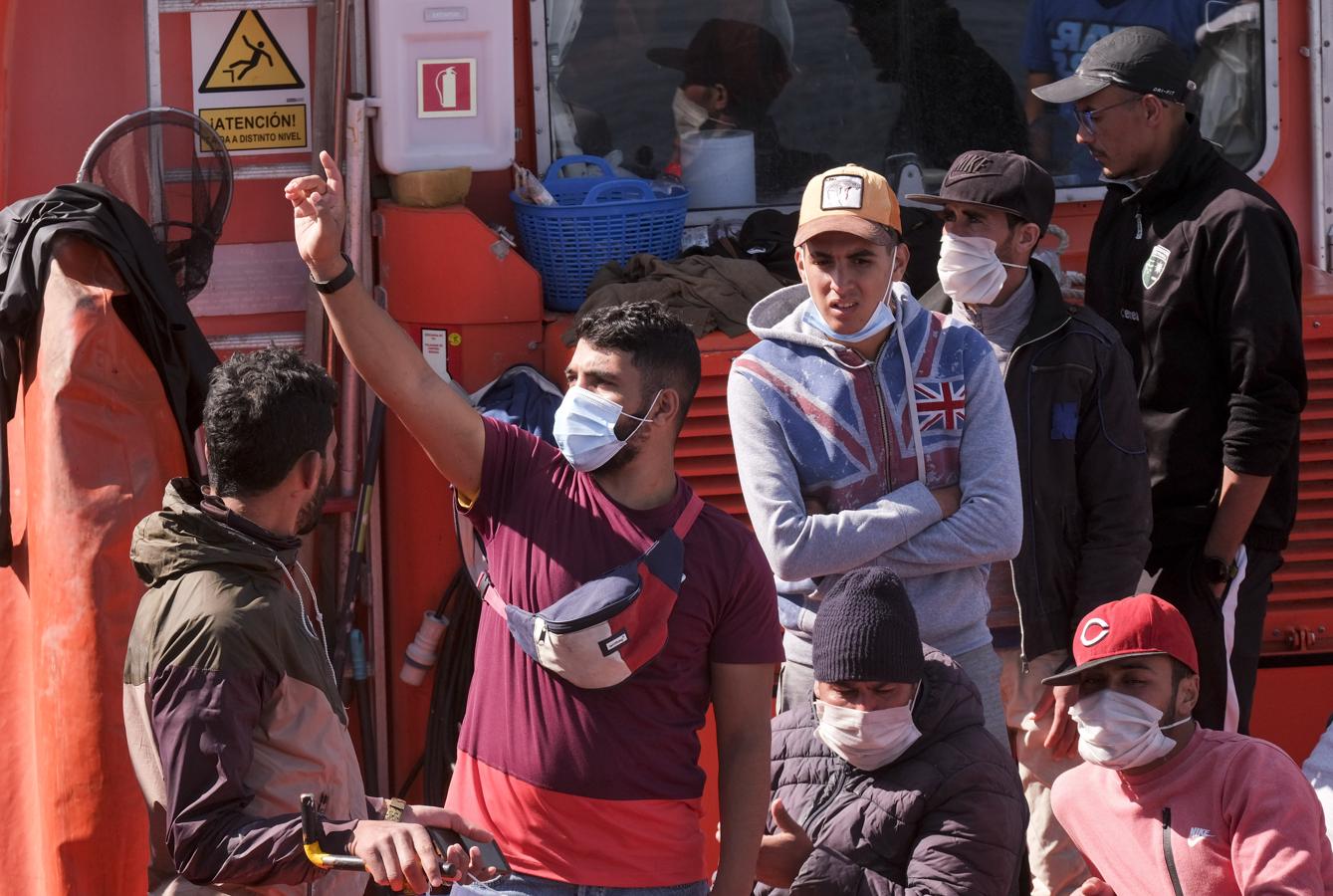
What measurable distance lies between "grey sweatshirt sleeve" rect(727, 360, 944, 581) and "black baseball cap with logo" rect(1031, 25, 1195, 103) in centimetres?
139

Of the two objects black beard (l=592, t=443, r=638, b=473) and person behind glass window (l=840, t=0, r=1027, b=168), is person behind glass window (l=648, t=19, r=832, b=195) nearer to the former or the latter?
person behind glass window (l=840, t=0, r=1027, b=168)

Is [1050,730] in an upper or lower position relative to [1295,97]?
lower

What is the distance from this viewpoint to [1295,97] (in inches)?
224

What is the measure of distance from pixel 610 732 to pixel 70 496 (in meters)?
1.84

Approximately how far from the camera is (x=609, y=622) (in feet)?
9.25

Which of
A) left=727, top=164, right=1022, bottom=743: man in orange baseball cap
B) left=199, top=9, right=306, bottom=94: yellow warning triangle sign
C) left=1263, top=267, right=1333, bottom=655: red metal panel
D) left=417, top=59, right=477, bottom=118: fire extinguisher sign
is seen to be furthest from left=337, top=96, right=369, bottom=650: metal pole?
left=1263, top=267, right=1333, bottom=655: red metal panel

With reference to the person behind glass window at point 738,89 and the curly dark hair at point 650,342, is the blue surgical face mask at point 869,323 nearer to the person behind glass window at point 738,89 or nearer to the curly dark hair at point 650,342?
the curly dark hair at point 650,342

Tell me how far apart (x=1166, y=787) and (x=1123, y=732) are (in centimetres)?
13

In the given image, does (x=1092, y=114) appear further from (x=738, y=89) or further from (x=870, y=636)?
(x=870, y=636)

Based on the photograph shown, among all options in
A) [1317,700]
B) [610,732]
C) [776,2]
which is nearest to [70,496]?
[610,732]

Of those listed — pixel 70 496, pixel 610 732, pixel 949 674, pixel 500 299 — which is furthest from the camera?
pixel 500 299

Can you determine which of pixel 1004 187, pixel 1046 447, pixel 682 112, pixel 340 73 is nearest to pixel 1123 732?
pixel 1046 447

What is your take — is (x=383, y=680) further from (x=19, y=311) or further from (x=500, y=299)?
(x=19, y=311)

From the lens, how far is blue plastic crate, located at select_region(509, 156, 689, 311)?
16.7 feet
